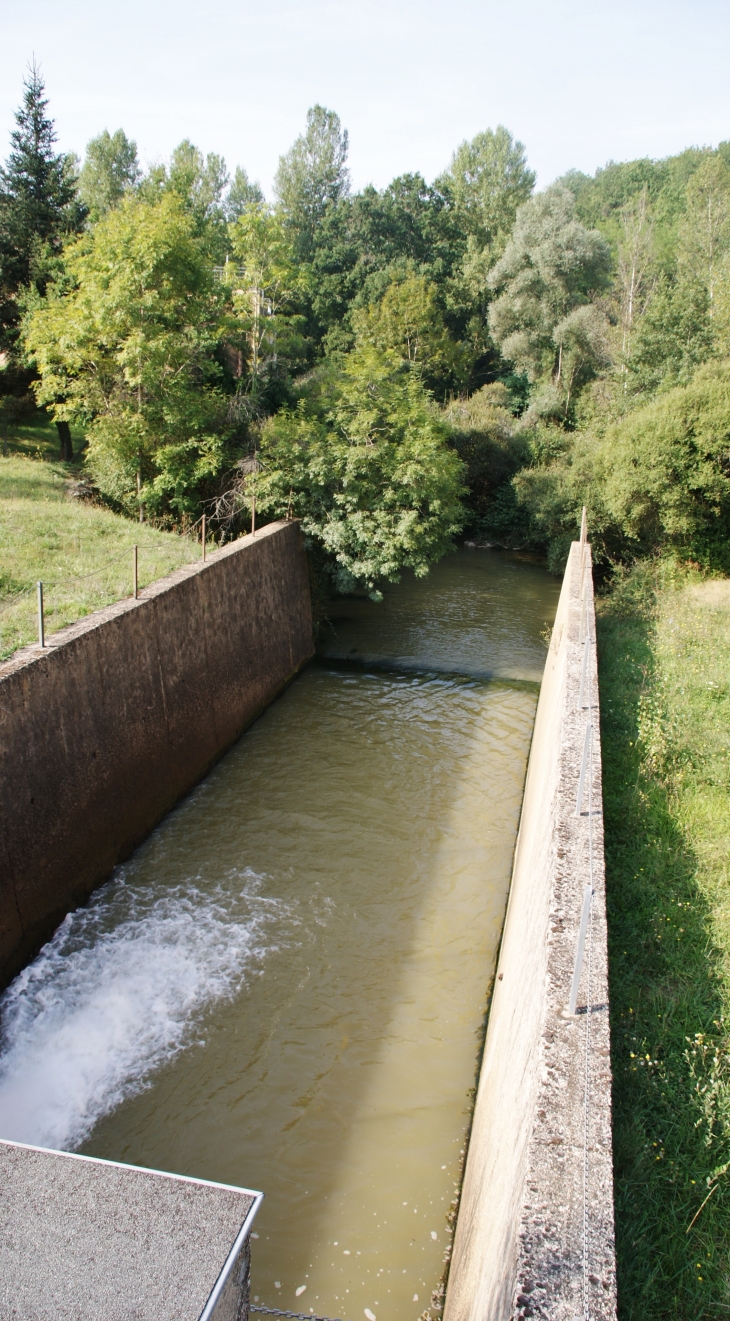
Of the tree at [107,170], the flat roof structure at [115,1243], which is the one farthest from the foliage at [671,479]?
the tree at [107,170]

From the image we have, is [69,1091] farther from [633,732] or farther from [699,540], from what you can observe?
[699,540]

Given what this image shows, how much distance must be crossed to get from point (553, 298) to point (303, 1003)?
102 feet

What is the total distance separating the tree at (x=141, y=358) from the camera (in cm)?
1656

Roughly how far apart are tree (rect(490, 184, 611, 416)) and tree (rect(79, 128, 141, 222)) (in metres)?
17.6

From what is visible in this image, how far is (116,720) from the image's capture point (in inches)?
373

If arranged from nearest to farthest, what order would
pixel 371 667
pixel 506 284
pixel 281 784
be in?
pixel 281 784
pixel 371 667
pixel 506 284

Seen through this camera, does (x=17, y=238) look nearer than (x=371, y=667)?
No

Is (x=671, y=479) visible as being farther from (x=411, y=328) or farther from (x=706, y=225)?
(x=706, y=225)

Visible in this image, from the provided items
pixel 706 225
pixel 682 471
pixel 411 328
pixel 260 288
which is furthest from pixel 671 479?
pixel 706 225

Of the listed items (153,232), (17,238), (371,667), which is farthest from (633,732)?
(17,238)

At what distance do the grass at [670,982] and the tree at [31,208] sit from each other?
18896mm

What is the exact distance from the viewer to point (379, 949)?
8078 millimetres

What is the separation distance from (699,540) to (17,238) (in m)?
19.0

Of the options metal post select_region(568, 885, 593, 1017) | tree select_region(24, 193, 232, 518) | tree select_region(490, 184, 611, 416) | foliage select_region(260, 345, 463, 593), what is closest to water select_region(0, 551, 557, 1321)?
metal post select_region(568, 885, 593, 1017)
